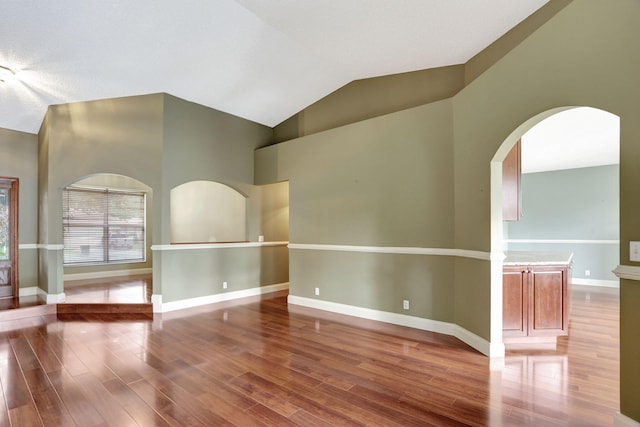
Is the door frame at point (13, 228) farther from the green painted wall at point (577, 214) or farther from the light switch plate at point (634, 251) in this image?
the green painted wall at point (577, 214)

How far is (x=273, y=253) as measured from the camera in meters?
6.47

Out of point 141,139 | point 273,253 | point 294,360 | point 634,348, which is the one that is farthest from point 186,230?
point 634,348

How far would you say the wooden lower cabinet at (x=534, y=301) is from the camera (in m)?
3.43

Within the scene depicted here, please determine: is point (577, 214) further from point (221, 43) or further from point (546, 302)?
point (221, 43)

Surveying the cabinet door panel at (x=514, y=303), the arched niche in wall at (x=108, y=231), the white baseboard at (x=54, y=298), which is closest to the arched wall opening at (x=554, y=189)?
the cabinet door panel at (x=514, y=303)

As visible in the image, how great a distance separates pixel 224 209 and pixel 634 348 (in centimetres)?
699

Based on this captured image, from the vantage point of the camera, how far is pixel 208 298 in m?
5.39

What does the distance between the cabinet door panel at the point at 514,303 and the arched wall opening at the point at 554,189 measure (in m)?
0.29

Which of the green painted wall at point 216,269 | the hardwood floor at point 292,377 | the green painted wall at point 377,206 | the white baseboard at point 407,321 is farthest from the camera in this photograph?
the green painted wall at point 216,269

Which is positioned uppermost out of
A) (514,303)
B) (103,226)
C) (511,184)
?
(511,184)

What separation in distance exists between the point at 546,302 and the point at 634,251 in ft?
5.94

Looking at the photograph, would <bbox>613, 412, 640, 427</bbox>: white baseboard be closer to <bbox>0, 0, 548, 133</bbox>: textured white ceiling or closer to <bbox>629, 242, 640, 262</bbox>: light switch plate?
<bbox>629, 242, 640, 262</bbox>: light switch plate

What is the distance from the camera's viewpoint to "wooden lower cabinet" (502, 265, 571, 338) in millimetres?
3428

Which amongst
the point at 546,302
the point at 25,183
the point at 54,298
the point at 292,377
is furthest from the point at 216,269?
the point at 546,302
